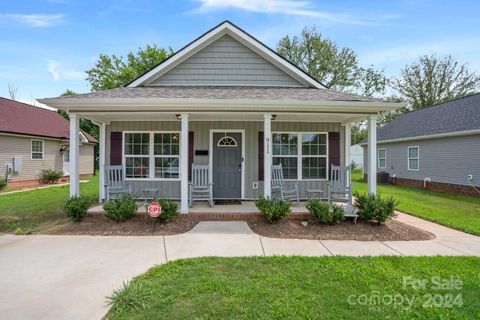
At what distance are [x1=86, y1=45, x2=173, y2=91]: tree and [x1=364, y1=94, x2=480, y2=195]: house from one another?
21383mm

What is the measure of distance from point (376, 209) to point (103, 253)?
17.1ft

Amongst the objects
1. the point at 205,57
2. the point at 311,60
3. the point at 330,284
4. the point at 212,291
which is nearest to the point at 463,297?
the point at 330,284

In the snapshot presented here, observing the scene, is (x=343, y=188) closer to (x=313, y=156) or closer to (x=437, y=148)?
(x=313, y=156)

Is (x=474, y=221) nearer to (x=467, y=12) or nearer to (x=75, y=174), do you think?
(x=467, y=12)

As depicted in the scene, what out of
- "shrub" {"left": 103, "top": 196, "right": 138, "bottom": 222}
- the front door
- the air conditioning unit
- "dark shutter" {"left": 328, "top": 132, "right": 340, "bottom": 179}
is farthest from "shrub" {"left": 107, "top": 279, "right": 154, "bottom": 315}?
the air conditioning unit

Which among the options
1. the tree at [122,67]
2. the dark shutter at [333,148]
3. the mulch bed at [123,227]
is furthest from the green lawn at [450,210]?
the tree at [122,67]

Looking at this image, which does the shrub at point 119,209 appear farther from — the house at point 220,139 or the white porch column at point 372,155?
the white porch column at point 372,155

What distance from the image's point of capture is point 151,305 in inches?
108

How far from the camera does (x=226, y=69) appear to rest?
855 cm

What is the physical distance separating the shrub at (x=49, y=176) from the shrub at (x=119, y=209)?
11.8 meters

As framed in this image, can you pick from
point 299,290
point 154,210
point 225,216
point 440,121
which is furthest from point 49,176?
point 440,121

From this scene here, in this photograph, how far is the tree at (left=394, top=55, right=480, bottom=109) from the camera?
84.1 ft

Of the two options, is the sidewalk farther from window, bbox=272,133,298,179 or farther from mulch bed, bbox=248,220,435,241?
window, bbox=272,133,298,179

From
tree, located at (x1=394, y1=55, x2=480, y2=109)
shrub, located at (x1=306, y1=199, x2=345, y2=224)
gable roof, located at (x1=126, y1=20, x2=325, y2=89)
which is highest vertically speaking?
tree, located at (x1=394, y1=55, x2=480, y2=109)
